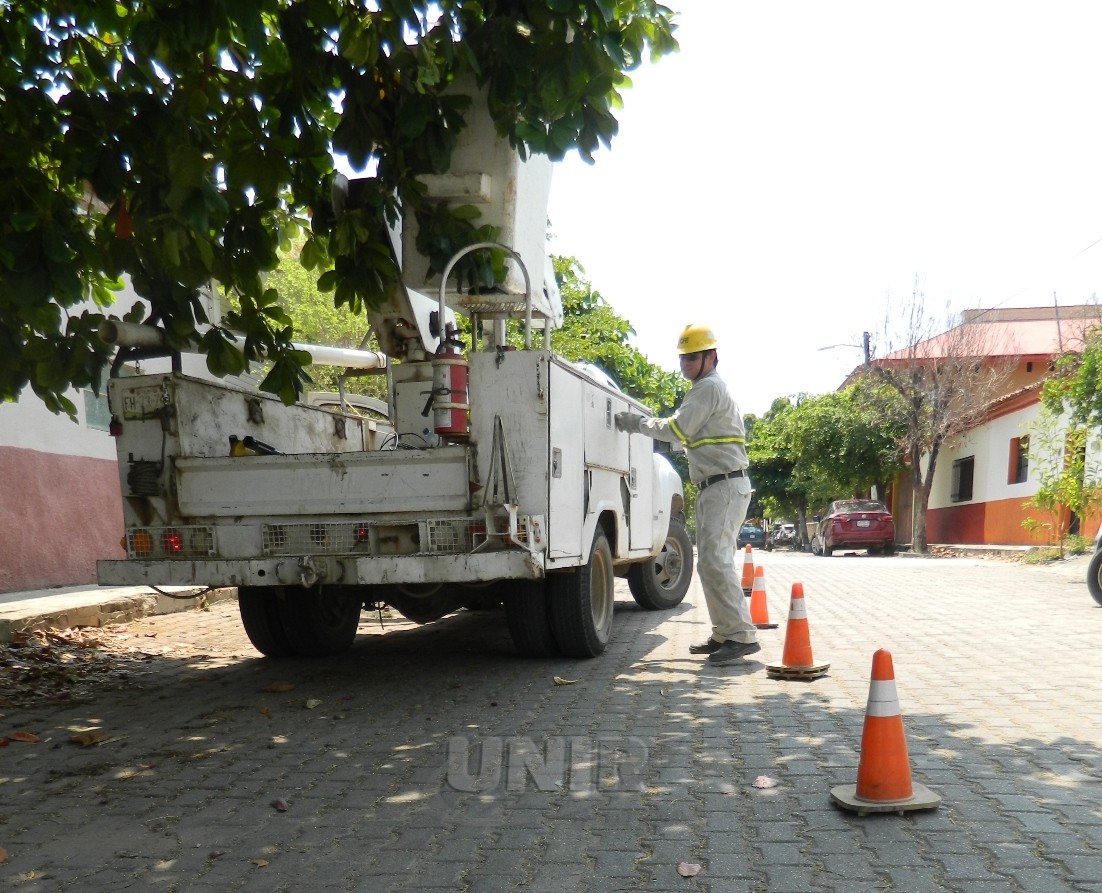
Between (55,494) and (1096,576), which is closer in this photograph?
(1096,576)

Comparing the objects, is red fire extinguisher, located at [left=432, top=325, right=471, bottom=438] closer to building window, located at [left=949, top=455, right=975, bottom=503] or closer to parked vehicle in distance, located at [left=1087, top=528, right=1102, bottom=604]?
parked vehicle in distance, located at [left=1087, top=528, right=1102, bottom=604]

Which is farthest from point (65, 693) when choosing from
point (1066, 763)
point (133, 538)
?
point (1066, 763)

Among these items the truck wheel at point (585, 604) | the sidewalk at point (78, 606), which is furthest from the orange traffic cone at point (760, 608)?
the sidewalk at point (78, 606)

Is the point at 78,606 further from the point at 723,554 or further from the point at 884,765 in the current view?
the point at 884,765

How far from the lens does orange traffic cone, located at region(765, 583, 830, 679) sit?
6094 mm

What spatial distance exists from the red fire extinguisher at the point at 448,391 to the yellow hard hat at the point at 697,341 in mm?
1858

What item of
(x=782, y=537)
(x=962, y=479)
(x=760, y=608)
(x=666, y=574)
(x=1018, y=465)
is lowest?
(x=782, y=537)

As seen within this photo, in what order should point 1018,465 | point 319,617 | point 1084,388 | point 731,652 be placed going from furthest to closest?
point 1018,465
point 1084,388
point 319,617
point 731,652

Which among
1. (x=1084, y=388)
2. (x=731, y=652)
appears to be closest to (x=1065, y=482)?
(x=1084, y=388)

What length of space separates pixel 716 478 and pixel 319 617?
114 inches

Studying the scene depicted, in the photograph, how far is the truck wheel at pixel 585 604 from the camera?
6383 mm

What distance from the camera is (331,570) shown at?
539 centimetres

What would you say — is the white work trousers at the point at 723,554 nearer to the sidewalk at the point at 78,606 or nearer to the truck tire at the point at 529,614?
the truck tire at the point at 529,614

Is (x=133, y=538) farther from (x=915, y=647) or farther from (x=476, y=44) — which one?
(x=915, y=647)
